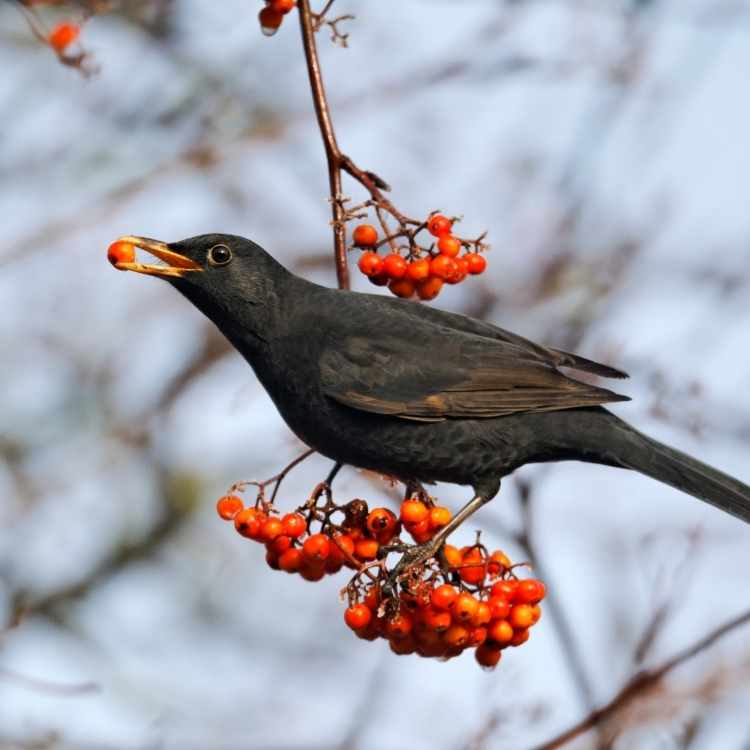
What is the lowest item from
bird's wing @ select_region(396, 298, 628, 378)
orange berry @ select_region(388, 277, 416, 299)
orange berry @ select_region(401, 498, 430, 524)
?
orange berry @ select_region(401, 498, 430, 524)

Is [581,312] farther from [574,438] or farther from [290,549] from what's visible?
[290,549]

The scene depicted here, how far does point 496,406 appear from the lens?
4.73 metres

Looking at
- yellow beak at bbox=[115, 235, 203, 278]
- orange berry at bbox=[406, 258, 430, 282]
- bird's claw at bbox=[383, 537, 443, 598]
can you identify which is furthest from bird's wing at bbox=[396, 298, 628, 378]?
bird's claw at bbox=[383, 537, 443, 598]

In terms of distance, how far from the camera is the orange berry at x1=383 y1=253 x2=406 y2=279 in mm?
4254

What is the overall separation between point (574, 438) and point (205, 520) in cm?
428

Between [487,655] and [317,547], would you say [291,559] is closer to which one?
[317,547]

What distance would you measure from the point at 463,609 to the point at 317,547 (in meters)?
0.49

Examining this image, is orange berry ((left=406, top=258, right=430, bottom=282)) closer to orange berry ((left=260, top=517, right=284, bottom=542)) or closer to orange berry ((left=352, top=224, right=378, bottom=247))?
orange berry ((left=352, top=224, right=378, bottom=247))

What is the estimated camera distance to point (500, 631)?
13.1 feet

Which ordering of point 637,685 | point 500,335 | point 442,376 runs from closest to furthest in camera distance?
point 637,685 < point 442,376 < point 500,335

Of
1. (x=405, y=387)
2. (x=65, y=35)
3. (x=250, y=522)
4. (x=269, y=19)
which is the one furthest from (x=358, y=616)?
(x=65, y=35)

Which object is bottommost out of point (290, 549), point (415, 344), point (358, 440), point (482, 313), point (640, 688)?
point (640, 688)

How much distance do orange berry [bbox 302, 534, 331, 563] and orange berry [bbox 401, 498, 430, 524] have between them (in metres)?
0.25

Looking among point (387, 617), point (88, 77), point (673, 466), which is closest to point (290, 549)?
point (387, 617)
